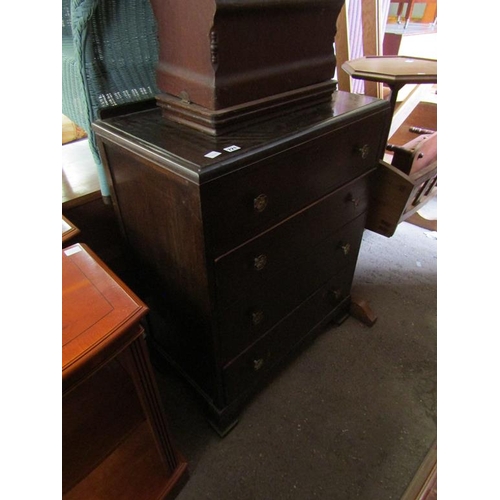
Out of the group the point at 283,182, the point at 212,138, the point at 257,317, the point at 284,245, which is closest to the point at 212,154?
the point at 212,138

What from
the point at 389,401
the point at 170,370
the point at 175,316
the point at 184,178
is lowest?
the point at 389,401

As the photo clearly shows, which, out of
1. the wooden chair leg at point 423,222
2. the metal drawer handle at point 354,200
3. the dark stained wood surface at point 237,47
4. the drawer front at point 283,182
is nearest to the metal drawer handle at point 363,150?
the drawer front at point 283,182

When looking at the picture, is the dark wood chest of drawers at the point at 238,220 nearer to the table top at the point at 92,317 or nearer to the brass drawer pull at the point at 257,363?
the brass drawer pull at the point at 257,363

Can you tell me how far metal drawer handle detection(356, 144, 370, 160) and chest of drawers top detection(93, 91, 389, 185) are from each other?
3.6 inches

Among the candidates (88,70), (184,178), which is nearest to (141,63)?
(88,70)

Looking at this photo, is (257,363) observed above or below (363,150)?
below

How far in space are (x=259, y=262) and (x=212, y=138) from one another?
306mm

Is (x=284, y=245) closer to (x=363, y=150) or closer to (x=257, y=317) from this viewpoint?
(x=257, y=317)

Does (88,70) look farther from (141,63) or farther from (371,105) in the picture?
(371,105)

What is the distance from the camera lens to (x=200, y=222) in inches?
26.5

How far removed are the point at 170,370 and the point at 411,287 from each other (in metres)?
1.23

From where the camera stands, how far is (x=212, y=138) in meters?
0.74

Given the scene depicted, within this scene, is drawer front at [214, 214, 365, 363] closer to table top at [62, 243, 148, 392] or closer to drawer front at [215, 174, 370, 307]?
drawer front at [215, 174, 370, 307]

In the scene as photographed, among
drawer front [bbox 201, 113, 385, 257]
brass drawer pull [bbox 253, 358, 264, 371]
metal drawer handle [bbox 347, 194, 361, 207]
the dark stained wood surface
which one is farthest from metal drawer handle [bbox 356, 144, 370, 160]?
brass drawer pull [bbox 253, 358, 264, 371]
